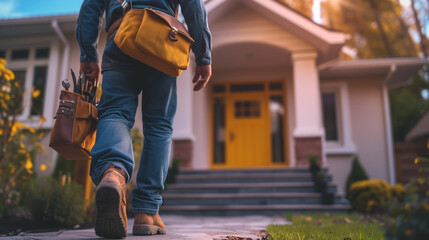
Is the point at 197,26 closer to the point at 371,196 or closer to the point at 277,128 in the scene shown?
the point at 371,196

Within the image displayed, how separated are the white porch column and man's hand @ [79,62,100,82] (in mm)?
5379

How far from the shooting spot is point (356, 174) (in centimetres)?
782

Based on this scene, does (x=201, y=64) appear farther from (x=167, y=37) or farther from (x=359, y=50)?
(x=359, y=50)

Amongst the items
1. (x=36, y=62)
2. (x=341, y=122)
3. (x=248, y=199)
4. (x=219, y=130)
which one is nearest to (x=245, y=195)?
(x=248, y=199)

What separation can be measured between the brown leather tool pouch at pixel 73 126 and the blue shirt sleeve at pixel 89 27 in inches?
13.9

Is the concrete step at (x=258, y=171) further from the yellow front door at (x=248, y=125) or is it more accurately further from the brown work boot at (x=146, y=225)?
the brown work boot at (x=146, y=225)

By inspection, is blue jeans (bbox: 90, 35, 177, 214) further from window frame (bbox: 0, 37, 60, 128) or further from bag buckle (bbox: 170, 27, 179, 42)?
window frame (bbox: 0, 37, 60, 128)

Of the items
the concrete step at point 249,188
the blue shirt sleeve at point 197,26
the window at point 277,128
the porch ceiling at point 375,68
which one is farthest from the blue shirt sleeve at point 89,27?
the window at point 277,128

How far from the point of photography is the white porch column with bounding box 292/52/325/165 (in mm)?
7035

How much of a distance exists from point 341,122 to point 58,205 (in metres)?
7.14

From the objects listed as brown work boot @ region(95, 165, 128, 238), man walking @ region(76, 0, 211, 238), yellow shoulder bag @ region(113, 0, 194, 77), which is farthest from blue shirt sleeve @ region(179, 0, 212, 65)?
brown work boot @ region(95, 165, 128, 238)

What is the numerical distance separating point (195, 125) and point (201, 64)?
6.52 metres

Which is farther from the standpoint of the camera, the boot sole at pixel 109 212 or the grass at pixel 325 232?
the grass at pixel 325 232

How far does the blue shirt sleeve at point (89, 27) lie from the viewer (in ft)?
6.96
